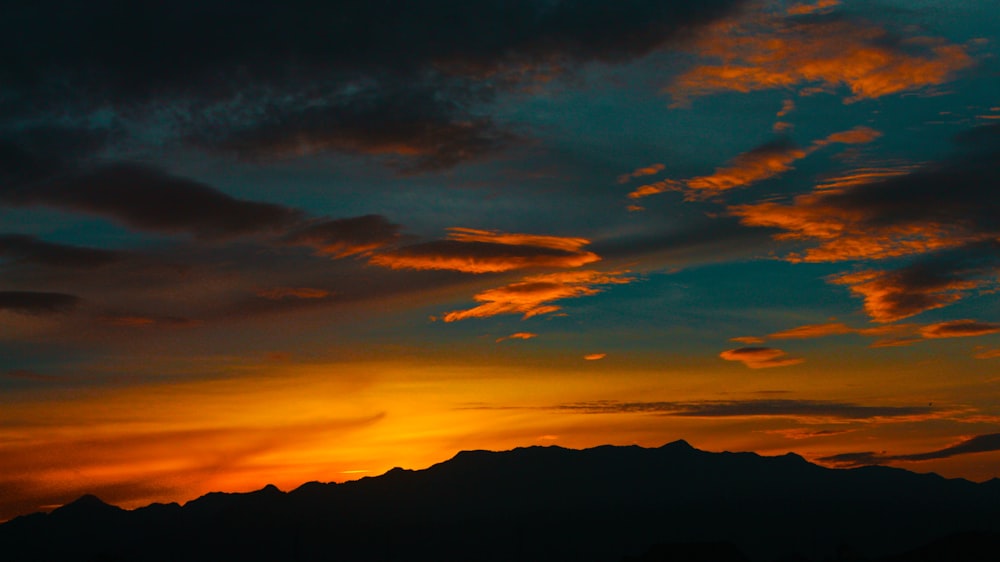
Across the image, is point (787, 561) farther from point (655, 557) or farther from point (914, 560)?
point (655, 557)

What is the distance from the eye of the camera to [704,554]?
129500mm

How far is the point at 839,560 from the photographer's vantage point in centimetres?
15050

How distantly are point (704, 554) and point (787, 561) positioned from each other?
41.7 meters

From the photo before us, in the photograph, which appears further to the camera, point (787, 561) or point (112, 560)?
point (112, 560)

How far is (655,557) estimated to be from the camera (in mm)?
129625

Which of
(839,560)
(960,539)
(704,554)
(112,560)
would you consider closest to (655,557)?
(704,554)

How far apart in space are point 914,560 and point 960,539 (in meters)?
12.8

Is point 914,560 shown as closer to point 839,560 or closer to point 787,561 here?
point 839,560

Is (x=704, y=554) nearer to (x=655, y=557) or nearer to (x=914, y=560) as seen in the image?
(x=655, y=557)

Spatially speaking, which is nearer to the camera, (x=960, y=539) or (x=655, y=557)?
(x=655, y=557)

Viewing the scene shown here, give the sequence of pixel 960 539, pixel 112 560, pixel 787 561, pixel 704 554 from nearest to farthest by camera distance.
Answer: pixel 704 554 < pixel 960 539 < pixel 787 561 < pixel 112 560

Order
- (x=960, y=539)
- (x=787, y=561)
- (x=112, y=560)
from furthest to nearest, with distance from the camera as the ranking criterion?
(x=112, y=560)
(x=787, y=561)
(x=960, y=539)

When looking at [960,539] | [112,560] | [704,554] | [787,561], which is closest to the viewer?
[704,554]

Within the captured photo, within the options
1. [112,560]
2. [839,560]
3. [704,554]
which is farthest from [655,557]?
[112,560]
